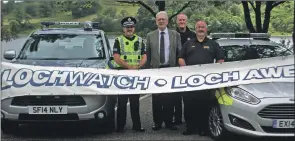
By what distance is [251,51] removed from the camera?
26.3ft

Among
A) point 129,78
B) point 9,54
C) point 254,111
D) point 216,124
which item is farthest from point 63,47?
point 254,111

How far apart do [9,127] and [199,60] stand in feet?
10.4

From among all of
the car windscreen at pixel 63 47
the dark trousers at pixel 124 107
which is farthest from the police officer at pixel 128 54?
the car windscreen at pixel 63 47

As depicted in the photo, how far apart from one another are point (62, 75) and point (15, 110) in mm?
861

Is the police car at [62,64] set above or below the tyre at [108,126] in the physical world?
above

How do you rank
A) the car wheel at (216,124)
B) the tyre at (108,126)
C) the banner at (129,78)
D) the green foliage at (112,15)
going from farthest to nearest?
the green foliage at (112,15)
the tyre at (108,126)
the banner at (129,78)
the car wheel at (216,124)

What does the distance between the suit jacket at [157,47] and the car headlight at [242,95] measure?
45.8 inches

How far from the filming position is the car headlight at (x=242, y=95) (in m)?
6.33

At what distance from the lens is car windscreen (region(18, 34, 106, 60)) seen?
8.03 metres

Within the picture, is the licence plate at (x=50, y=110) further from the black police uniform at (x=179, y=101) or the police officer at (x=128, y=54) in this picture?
the black police uniform at (x=179, y=101)

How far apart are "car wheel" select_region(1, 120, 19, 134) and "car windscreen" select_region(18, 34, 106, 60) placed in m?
1.20

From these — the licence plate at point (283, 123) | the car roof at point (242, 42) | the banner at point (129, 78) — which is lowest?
the licence plate at point (283, 123)

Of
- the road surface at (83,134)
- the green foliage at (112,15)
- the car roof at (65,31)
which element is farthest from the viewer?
the green foliage at (112,15)

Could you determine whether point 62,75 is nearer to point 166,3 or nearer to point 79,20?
point 79,20
